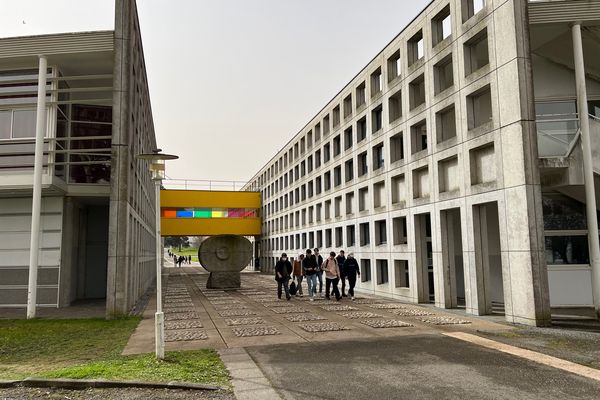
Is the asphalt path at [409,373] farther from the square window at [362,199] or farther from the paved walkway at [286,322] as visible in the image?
the square window at [362,199]

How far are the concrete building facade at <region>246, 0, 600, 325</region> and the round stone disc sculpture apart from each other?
6.41m

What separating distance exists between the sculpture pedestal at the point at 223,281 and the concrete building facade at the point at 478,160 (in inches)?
265

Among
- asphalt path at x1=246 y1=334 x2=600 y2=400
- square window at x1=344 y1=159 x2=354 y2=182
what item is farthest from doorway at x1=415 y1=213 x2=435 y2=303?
square window at x1=344 y1=159 x2=354 y2=182

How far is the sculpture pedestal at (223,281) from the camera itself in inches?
969

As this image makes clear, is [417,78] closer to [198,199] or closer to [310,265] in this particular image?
[310,265]

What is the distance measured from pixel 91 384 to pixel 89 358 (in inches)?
81.4

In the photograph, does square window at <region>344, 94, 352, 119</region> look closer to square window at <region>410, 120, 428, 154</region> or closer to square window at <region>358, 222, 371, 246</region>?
square window at <region>358, 222, 371, 246</region>

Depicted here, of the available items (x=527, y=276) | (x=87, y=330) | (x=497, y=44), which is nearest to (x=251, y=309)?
(x=87, y=330)

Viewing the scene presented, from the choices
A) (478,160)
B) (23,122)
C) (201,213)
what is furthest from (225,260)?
(201,213)

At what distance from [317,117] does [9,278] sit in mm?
20083

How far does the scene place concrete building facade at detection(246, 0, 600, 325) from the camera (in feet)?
39.9

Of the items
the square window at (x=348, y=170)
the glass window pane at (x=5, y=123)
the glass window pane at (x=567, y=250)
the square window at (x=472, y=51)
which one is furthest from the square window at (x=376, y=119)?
the glass window pane at (x=5, y=123)

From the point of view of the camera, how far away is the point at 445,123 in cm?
1708

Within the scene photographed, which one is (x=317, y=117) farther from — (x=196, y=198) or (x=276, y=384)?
(x=276, y=384)
